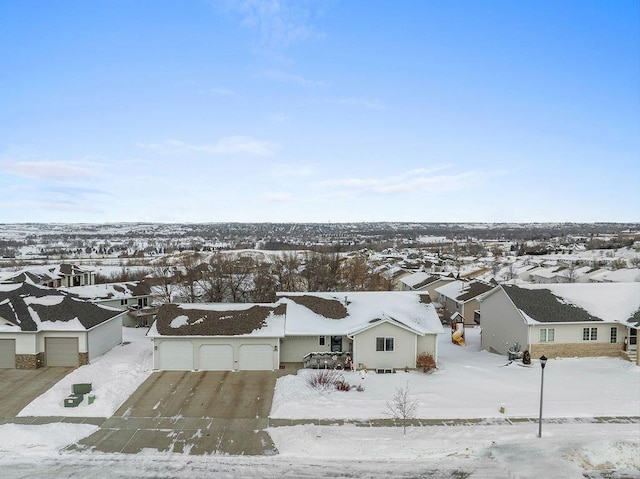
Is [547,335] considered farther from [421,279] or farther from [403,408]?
[421,279]

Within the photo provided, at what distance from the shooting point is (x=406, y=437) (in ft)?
59.5

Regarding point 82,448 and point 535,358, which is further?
point 535,358

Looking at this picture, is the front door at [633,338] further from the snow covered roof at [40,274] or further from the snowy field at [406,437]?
the snow covered roof at [40,274]

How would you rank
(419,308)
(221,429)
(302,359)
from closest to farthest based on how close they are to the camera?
(221,429)
(302,359)
(419,308)

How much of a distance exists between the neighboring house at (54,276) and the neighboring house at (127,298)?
1066 centimetres

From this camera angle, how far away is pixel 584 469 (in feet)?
50.6

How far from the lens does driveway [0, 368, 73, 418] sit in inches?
844

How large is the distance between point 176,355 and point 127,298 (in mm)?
32909

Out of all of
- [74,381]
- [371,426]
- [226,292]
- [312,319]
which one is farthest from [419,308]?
[226,292]

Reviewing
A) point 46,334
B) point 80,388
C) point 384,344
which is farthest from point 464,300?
point 80,388

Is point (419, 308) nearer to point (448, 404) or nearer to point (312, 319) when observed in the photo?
point (312, 319)

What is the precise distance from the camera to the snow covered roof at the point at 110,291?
5391cm

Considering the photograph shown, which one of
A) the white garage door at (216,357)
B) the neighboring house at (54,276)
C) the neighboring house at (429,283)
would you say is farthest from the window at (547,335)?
the neighboring house at (54,276)

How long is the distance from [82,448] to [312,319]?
14459 millimetres
